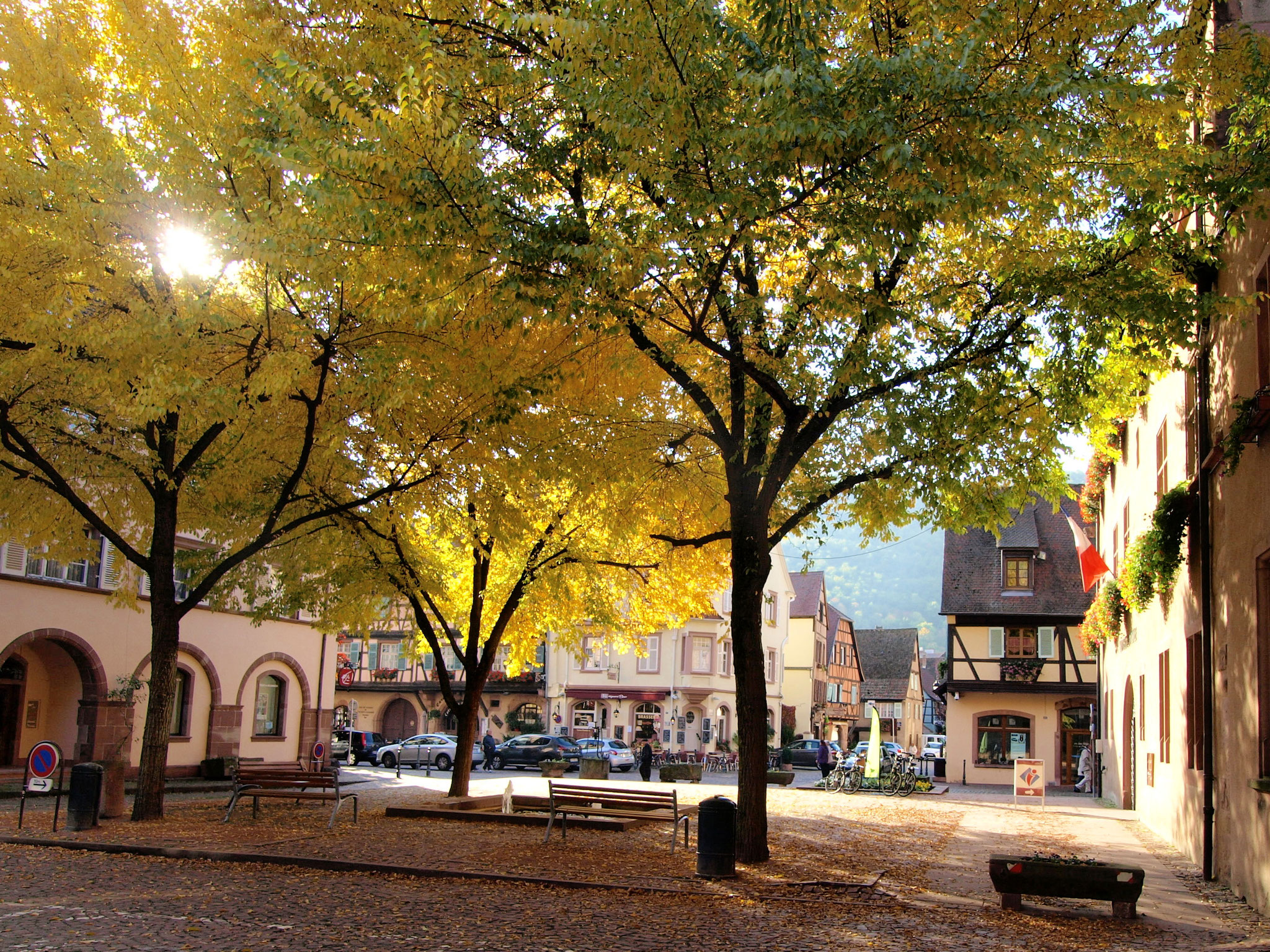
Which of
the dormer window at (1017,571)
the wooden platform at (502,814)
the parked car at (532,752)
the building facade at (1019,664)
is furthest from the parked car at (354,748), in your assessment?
the wooden platform at (502,814)

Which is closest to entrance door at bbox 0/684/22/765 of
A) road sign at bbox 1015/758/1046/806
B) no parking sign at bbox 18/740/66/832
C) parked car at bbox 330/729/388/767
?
no parking sign at bbox 18/740/66/832

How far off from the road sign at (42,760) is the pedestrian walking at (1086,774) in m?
29.1

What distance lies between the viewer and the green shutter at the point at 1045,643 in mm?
38031

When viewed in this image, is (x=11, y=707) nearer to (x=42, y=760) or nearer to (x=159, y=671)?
(x=159, y=671)

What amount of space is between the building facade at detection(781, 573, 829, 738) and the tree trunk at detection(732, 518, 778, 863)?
183 ft

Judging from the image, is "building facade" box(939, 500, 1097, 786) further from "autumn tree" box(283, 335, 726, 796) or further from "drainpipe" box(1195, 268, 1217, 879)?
"drainpipe" box(1195, 268, 1217, 879)

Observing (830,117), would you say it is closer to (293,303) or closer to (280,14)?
(280,14)

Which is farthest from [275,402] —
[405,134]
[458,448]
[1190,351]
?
[1190,351]

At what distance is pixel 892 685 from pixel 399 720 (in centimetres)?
3708

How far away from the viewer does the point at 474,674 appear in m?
20.5

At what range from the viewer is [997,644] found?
38.7 m

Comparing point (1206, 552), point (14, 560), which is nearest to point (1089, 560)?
point (1206, 552)

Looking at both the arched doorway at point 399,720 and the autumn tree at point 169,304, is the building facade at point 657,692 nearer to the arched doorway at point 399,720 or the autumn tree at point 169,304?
the arched doorway at point 399,720

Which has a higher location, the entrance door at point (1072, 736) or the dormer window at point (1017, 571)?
the dormer window at point (1017, 571)
